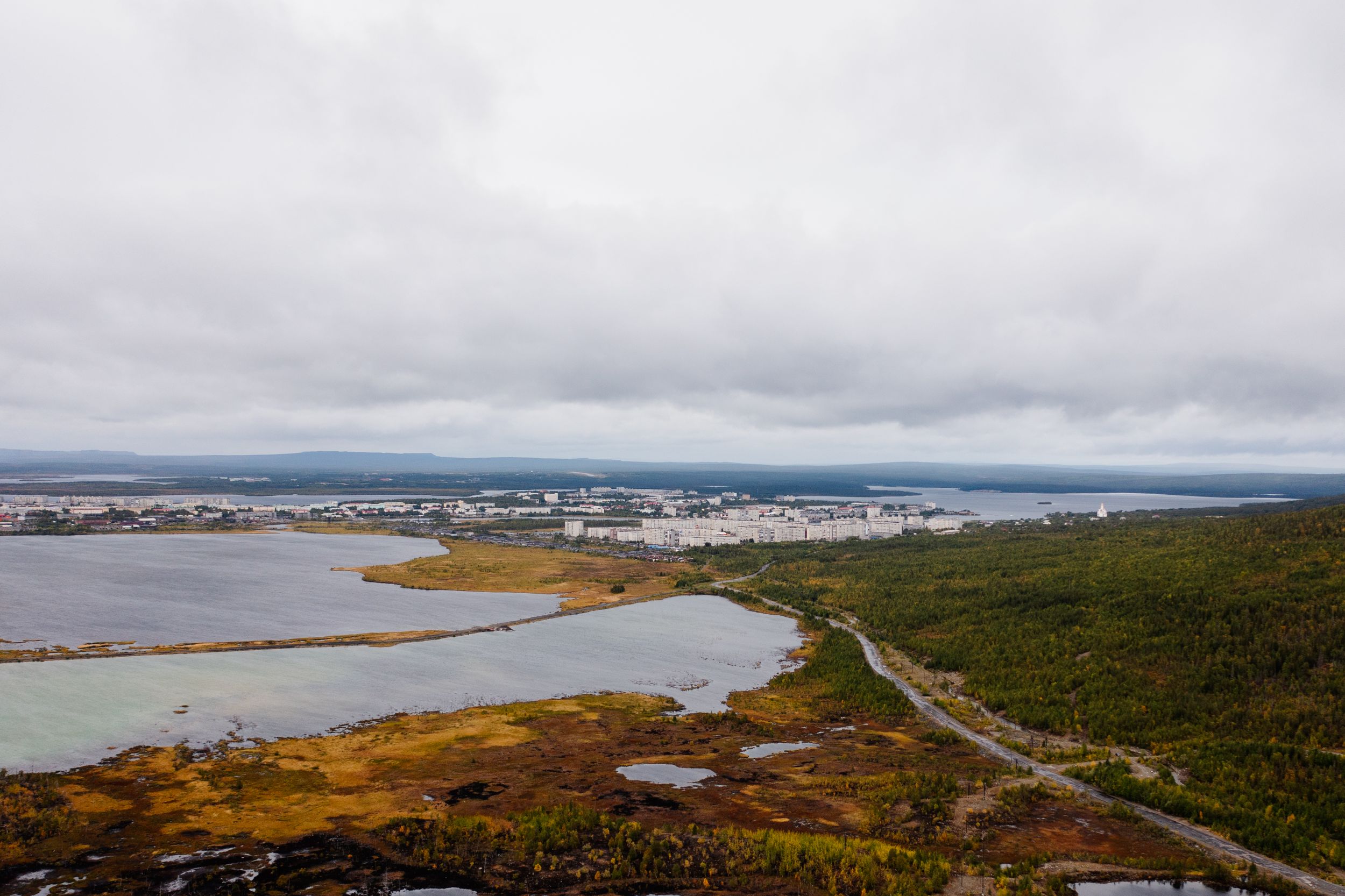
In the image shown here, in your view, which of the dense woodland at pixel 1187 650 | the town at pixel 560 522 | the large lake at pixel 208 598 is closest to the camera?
the dense woodland at pixel 1187 650

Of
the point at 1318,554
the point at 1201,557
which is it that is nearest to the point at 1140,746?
the point at 1318,554

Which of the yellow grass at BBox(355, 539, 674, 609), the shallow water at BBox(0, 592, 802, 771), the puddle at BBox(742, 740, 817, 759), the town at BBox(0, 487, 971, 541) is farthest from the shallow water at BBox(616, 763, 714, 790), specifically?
the town at BBox(0, 487, 971, 541)

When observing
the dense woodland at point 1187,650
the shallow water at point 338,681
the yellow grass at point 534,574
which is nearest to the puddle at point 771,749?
the shallow water at point 338,681

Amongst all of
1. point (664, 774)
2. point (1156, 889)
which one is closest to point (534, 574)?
→ point (664, 774)

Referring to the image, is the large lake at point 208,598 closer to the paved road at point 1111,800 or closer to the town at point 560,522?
the town at point 560,522

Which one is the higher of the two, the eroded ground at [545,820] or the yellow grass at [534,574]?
the eroded ground at [545,820]

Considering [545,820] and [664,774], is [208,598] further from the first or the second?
[545,820]

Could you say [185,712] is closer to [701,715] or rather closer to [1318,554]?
[701,715]
